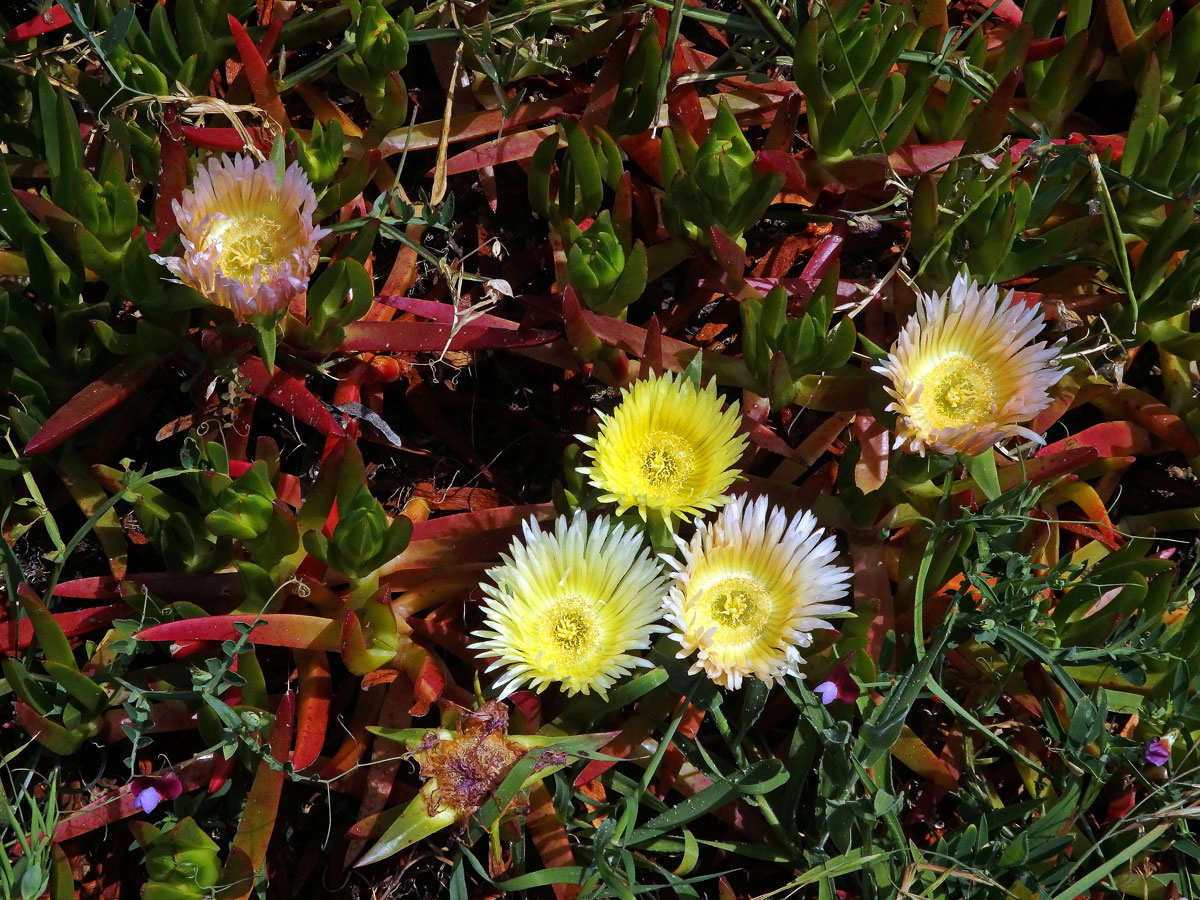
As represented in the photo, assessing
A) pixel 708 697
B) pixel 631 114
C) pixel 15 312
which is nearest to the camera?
pixel 708 697

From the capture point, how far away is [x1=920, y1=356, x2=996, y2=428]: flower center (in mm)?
1125

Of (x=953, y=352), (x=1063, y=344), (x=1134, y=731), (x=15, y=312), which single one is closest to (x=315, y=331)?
(x=15, y=312)

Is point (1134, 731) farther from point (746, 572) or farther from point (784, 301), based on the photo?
point (784, 301)

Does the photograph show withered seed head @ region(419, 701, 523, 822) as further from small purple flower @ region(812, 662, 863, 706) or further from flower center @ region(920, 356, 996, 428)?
flower center @ region(920, 356, 996, 428)

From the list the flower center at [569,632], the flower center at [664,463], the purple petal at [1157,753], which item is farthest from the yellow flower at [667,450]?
the purple petal at [1157,753]

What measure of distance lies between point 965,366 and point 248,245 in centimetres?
79

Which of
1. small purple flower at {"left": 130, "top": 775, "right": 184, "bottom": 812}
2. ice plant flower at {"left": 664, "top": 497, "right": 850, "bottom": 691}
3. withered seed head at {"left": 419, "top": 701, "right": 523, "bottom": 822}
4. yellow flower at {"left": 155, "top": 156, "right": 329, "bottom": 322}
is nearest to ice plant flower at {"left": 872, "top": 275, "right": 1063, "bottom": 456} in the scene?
ice plant flower at {"left": 664, "top": 497, "right": 850, "bottom": 691}

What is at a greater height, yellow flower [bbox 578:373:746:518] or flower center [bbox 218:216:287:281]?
flower center [bbox 218:216:287:281]

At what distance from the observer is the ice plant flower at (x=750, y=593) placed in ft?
3.26

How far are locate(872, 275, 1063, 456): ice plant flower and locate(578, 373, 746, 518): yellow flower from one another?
0.18 meters

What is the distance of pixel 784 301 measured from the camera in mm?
1097

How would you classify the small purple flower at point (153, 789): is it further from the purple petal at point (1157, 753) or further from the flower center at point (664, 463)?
the purple petal at point (1157, 753)

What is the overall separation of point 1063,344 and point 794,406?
1.05 feet

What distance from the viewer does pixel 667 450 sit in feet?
3.58
